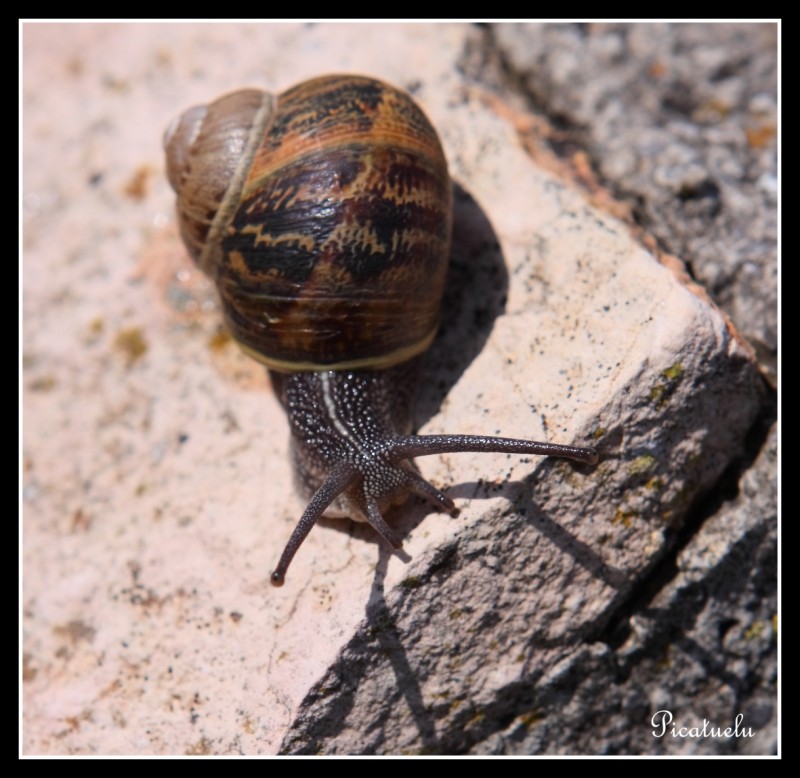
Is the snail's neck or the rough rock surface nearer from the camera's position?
the rough rock surface

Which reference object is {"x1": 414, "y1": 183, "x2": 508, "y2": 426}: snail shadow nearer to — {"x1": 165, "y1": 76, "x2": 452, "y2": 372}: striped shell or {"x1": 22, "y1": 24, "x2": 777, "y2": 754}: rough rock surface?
{"x1": 22, "y1": 24, "x2": 777, "y2": 754}: rough rock surface

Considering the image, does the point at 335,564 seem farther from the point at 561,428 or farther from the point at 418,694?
the point at 561,428

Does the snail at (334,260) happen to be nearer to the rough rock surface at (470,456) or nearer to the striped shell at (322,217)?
the striped shell at (322,217)

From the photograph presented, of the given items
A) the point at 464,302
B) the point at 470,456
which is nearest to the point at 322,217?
the point at 464,302

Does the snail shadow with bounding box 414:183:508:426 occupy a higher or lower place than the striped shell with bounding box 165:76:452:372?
lower

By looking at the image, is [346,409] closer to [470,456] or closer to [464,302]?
[470,456]

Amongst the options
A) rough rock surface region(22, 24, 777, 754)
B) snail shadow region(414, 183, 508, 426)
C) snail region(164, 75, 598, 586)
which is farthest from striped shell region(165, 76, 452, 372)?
rough rock surface region(22, 24, 777, 754)

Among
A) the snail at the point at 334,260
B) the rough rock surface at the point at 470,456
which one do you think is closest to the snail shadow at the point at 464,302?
the rough rock surface at the point at 470,456
